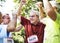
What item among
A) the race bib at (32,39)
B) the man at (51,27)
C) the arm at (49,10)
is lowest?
the race bib at (32,39)

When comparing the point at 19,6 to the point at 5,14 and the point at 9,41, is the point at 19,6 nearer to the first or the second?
the point at 5,14

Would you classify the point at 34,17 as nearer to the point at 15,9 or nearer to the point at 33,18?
the point at 33,18

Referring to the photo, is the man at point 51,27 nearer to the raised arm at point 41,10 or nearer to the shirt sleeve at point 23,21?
the raised arm at point 41,10

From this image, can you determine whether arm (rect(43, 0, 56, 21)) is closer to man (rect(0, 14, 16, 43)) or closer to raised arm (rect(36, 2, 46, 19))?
raised arm (rect(36, 2, 46, 19))

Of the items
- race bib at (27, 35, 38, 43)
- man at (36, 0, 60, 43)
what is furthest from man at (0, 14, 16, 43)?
man at (36, 0, 60, 43)

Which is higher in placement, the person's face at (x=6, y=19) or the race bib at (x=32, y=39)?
the person's face at (x=6, y=19)

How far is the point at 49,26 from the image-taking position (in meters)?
1.09

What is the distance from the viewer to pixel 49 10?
110 centimetres

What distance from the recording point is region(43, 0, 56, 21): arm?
1.09m

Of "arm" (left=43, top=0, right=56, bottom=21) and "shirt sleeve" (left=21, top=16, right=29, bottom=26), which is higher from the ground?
"arm" (left=43, top=0, right=56, bottom=21)

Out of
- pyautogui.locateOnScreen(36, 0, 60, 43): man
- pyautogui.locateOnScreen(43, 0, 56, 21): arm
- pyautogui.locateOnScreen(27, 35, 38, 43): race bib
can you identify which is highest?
pyautogui.locateOnScreen(43, 0, 56, 21): arm

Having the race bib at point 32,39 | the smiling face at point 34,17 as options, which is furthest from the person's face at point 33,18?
the race bib at point 32,39

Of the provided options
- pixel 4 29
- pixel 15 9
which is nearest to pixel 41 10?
pixel 15 9

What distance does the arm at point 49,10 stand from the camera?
43.0 inches
